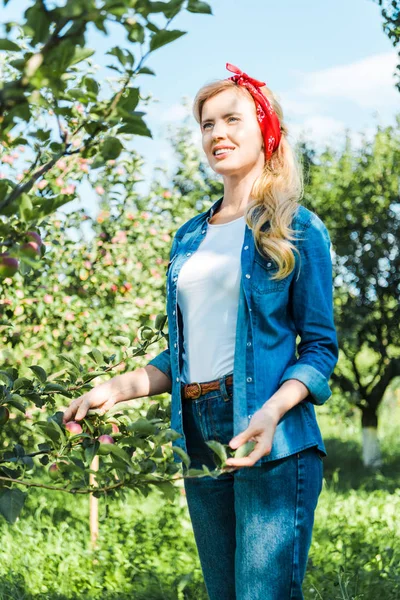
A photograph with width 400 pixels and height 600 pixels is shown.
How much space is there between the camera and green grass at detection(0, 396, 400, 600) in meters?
3.27

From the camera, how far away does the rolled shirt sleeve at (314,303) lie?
5.34 ft

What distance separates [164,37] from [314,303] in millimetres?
761

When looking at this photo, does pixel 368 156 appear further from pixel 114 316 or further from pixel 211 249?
pixel 211 249

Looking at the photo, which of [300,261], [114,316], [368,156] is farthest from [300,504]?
[368,156]

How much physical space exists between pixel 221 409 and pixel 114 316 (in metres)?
2.78

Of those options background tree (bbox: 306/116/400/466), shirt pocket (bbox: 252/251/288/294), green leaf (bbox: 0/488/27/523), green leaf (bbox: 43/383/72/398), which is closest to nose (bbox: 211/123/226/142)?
shirt pocket (bbox: 252/251/288/294)

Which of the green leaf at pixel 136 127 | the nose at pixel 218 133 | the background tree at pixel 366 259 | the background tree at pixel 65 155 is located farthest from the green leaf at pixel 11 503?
the background tree at pixel 366 259

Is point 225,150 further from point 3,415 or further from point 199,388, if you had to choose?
point 3,415

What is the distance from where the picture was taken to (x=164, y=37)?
1.02 metres

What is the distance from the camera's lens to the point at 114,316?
14.3ft

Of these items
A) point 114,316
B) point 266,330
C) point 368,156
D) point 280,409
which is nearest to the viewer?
point 280,409

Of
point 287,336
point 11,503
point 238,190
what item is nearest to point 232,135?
point 238,190

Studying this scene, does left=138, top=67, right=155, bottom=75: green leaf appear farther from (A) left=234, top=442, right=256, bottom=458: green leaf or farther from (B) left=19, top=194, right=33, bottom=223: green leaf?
(A) left=234, top=442, right=256, bottom=458: green leaf

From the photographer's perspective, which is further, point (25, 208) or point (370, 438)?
point (370, 438)
